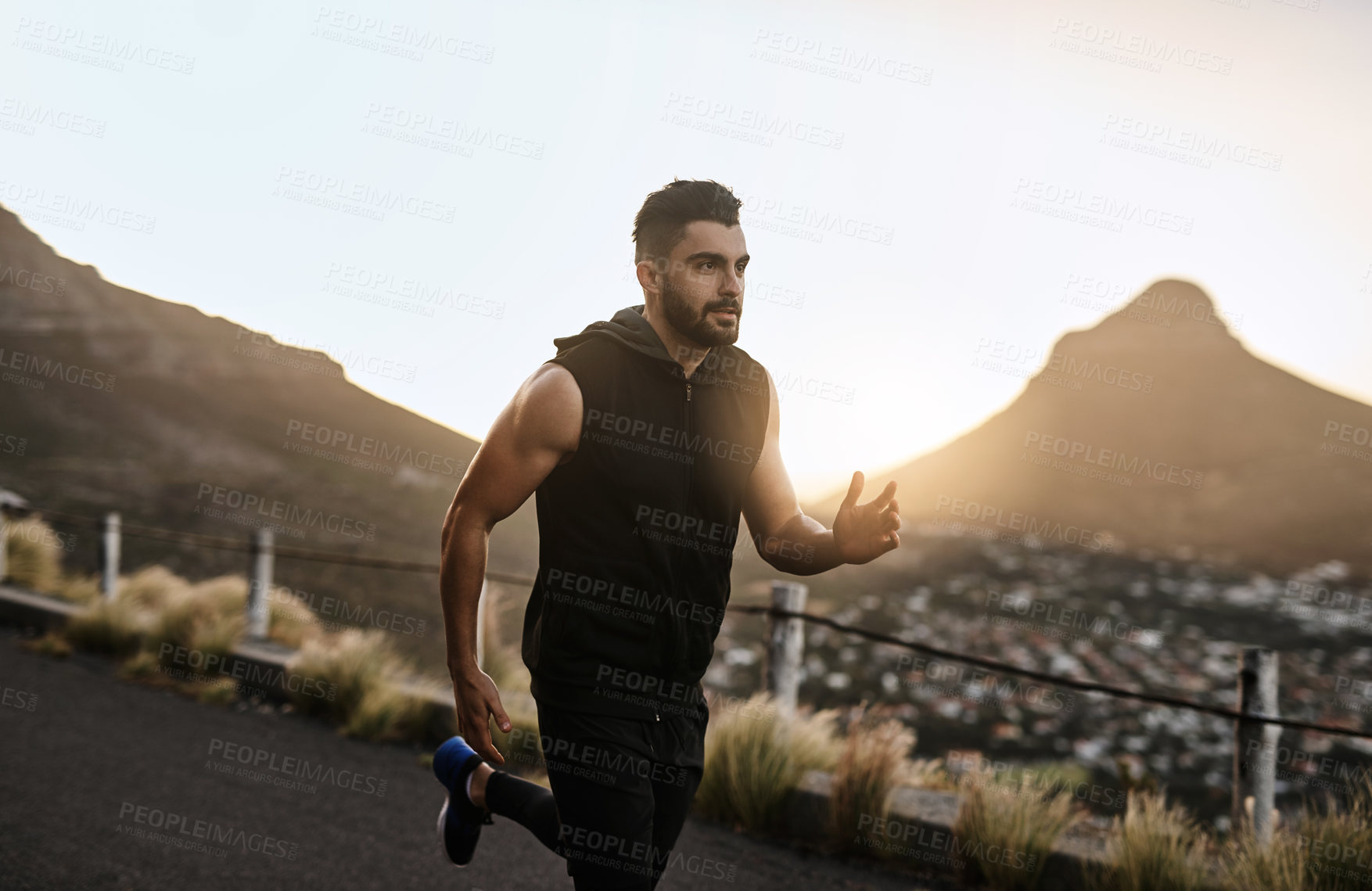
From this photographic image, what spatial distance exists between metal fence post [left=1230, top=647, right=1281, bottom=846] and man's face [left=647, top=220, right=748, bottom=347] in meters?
3.40

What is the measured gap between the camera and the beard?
2.44 metres

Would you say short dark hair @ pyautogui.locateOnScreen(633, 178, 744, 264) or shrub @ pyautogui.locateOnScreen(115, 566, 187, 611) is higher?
short dark hair @ pyautogui.locateOnScreen(633, 178, 744, 264)

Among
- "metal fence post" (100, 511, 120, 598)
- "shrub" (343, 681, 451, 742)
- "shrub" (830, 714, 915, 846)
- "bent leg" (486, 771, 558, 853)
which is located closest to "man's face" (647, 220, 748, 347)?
"bent leg" (486, 771, 558, 853)

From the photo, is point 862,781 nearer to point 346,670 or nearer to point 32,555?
point 346,670

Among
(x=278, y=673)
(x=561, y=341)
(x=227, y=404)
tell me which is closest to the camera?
(x=561, y=341)

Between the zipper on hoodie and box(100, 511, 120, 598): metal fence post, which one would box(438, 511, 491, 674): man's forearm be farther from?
box(100, 511, 120, 598): metal fence post

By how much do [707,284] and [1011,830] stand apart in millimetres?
3411

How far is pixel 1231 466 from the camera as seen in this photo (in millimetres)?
95625

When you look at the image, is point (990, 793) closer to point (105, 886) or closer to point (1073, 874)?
point (1073, 874)

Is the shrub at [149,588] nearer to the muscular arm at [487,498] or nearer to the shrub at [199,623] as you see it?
the shrub at [199,623]

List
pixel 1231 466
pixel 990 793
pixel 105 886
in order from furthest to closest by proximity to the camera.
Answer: pixel 1231 466 < pixel 990 793 < pixel 105 886

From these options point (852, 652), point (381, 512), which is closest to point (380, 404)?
point (381, 512)

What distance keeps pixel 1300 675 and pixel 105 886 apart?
2360 inches

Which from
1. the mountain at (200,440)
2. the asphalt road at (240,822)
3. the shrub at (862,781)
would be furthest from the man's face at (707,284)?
the mountain at (200,440)
